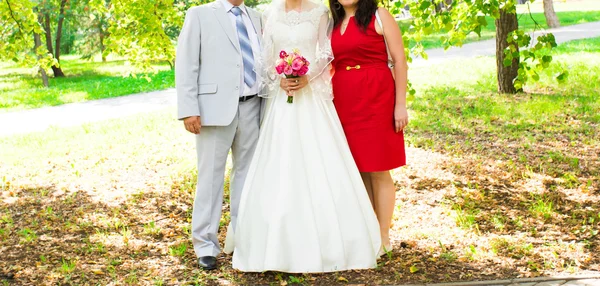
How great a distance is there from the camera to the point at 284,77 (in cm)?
446

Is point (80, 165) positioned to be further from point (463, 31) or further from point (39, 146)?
point (463, 31)

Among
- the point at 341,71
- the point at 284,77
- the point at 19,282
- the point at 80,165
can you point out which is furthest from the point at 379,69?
the point at 80,165

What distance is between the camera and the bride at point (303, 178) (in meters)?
4.42

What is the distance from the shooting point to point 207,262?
15.5ft

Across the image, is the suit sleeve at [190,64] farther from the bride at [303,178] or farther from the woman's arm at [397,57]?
the woman's arm at [397,57]

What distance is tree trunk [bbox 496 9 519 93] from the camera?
11044mm

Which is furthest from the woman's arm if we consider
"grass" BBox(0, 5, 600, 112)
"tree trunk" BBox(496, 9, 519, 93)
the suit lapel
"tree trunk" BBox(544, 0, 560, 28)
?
"tree trunk" BBox(544, 0, 560, 28)

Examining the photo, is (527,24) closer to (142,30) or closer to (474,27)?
(142,30)

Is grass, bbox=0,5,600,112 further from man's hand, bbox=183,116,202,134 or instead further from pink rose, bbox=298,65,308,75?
man's hand, bbox=183,116,202,134

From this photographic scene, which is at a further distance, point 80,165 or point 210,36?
point 80,165

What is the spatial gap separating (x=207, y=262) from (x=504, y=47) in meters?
7.91

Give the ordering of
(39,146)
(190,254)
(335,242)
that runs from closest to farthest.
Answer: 1. (335,242)
2. (190,254)
3. (39,146)

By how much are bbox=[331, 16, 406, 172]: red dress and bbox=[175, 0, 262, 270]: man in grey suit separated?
A: 61 centimetres

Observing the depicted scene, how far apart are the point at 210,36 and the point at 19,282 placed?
2.28m
